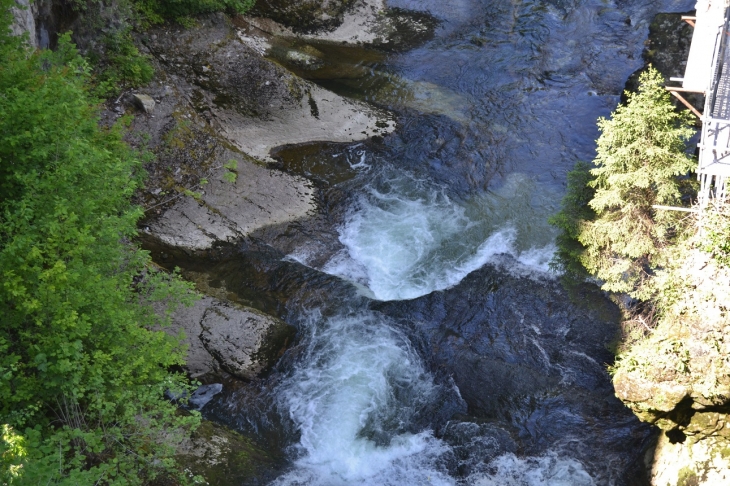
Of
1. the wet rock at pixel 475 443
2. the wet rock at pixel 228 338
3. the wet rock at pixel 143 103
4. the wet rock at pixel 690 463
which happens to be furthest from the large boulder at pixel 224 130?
the wet rock at pixel 690 463

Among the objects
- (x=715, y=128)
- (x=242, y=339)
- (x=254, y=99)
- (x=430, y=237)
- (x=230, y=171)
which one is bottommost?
(x=242, y=339)

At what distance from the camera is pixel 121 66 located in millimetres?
18531

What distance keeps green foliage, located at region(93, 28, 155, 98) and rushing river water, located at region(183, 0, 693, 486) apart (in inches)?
190

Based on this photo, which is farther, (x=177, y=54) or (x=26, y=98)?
(x=177, y=54)

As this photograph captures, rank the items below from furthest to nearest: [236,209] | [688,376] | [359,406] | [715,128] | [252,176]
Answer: [252,176] < [236,209] < [359,406] < [715,128] < [688,376]

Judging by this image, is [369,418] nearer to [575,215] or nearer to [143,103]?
[575,215]

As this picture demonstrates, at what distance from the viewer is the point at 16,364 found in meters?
9.12

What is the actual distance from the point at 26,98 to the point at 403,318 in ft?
31.3

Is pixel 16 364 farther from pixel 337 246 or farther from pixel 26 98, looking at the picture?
pixel 337 246

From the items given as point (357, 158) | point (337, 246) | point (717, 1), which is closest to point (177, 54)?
A: point (357, 158)

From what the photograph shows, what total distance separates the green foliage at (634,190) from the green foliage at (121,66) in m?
12.6

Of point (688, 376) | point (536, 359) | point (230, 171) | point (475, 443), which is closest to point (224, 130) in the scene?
point (230, 171)

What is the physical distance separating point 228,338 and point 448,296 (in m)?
5.63

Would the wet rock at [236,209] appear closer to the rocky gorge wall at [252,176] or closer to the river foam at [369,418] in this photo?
the rocky gorge wall at [252,176]
